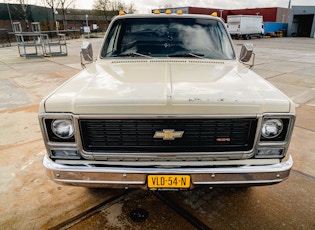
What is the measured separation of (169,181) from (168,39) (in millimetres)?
1956

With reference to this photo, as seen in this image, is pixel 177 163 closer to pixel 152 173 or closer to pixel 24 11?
pixel 152 173

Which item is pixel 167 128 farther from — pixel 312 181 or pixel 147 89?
pixel 312 181

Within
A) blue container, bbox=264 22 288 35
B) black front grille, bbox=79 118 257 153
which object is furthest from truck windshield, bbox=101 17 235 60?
blue container, bbox=264 22 288 35

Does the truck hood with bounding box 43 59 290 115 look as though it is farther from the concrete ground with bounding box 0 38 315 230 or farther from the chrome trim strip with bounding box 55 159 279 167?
the concrete ground with bounding box 0 38 315 230

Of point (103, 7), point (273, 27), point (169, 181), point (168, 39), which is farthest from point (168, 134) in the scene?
point (103, 7)

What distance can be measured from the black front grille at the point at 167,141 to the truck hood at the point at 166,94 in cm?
9

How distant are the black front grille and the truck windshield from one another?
1424mm

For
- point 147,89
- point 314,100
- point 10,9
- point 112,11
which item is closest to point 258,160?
point 147,89

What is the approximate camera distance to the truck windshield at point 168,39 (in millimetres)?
3236

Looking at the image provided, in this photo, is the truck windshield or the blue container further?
the blue container

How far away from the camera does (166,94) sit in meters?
2.00

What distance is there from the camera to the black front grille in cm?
197

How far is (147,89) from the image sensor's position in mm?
2096

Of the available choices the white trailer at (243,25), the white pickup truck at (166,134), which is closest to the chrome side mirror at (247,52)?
the white pickup truck at (166,134)
